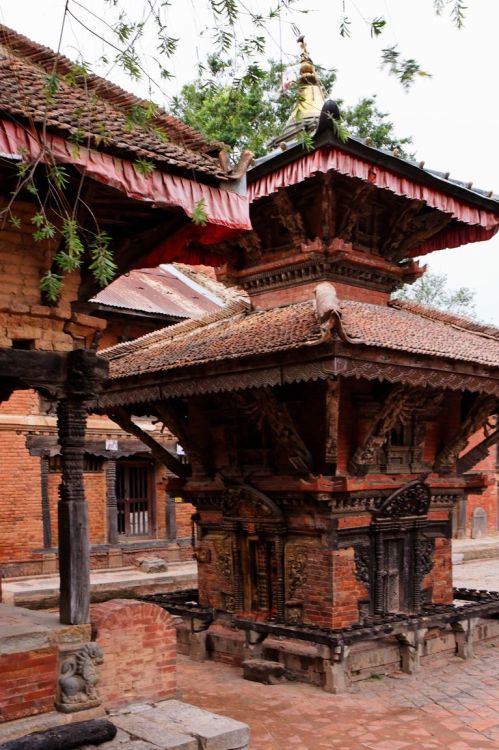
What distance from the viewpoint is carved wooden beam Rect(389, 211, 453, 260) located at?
11.1 metres

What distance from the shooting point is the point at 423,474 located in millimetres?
10664

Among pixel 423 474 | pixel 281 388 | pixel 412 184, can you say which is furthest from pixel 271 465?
pixel 412 184

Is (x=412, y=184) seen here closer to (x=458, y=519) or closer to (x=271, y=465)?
(x=271, y=465)

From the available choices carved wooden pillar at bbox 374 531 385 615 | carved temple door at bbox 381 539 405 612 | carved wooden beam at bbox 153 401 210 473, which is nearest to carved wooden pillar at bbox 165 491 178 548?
carved wooden beam at bbox 153 401 210 473

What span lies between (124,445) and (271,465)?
8050 millimetres

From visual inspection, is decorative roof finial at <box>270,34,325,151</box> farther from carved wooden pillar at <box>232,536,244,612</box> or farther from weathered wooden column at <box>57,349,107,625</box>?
weathered wooden column at <box>57,349,107,625</box>

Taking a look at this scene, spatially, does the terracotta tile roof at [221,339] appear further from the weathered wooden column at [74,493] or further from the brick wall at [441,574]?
the brick wall at [441,574]

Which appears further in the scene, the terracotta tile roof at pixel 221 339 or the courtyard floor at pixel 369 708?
the terracotta tile roof at pixel 221 339

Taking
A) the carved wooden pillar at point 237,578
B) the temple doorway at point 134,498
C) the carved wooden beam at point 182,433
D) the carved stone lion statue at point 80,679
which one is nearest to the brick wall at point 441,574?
the carved wooden pillar at point 237,578

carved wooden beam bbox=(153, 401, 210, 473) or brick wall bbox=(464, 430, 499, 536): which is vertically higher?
carved wooden beam bbox=(153, 401, 210, 473)

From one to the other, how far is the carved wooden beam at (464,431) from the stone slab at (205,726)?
5.38m

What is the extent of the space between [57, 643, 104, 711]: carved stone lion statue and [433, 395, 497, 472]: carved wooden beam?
19.7 feet

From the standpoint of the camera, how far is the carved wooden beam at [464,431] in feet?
35.7

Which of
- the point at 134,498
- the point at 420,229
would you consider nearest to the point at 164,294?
the point at 134,498
